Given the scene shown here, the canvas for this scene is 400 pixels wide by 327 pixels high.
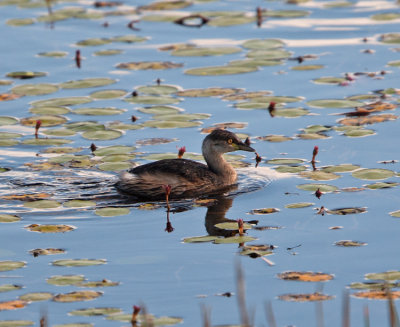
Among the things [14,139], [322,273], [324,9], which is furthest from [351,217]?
[324,9]

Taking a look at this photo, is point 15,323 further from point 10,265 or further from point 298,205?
point 298,205

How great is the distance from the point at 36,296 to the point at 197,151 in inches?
192

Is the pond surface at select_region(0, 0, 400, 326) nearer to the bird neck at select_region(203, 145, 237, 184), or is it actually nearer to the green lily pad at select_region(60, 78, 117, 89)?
the green lily pad at select_region(60, 78, 117, 89)

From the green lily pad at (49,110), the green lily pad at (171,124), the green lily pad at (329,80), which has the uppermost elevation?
the green lily pad at (329,80)

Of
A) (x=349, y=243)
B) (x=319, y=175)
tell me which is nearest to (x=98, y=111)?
(x=319, y=175)

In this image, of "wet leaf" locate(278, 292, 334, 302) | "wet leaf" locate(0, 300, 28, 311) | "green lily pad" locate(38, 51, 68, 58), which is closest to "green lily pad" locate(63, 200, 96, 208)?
"wet leaf" locate(0, 300, 28, 311)

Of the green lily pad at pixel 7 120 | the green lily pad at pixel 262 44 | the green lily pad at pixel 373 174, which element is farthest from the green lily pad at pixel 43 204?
the green lily pad at pixel 262 44

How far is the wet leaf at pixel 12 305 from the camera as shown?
27.5ft

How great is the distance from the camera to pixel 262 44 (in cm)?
1766

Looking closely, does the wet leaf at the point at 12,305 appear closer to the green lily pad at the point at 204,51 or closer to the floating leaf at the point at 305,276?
the floating leaf at the point at 305,276

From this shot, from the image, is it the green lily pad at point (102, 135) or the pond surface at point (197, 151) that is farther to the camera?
the green lily pad at point (102, 135)

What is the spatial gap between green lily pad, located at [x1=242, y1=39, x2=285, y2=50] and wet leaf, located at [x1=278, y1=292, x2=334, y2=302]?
30.9 feet

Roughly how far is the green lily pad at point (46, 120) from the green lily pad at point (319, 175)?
12.8ft

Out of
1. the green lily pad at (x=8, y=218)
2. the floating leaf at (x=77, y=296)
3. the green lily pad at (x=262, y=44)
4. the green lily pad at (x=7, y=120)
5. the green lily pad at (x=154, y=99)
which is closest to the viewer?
the floating leaf at (x=77, y=296)
